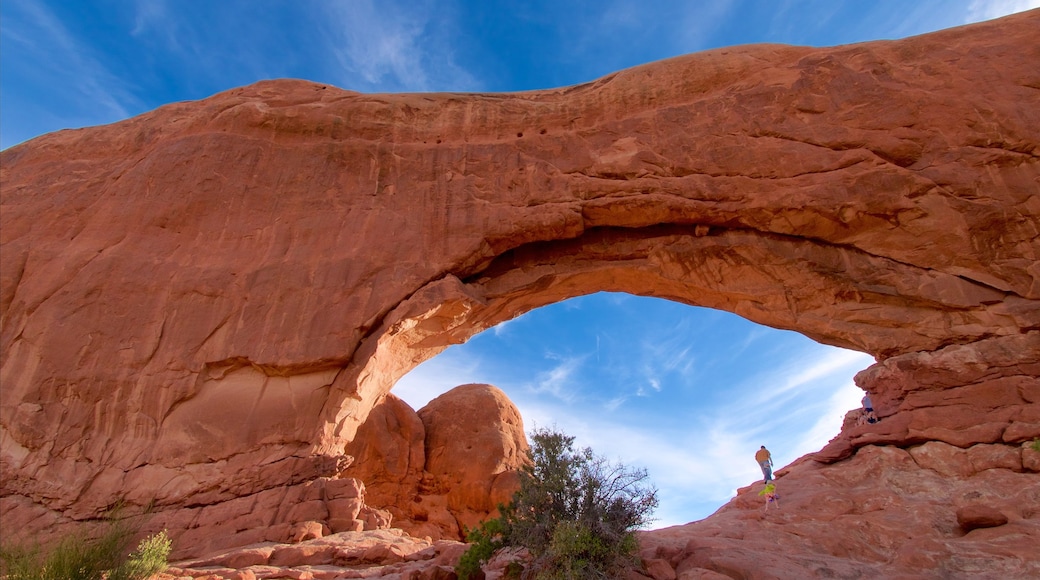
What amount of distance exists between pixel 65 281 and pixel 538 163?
34.8 feet

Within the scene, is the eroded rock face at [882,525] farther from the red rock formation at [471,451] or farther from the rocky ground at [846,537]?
the red rock formation at [471,451]

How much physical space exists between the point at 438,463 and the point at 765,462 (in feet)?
37.3

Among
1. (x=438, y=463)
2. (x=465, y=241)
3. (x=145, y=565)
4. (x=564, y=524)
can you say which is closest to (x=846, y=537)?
(x=564, y=524)

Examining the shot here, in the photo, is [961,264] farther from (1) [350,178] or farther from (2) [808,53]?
(1) [350,178]

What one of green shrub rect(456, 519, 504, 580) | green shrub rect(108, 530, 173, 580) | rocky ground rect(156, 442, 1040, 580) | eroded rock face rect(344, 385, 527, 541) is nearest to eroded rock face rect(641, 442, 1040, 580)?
rocky ground rect(156, 442, 1040, 580)

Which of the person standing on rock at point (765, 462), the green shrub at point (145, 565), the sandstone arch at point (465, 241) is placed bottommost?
the green shrub at point (145, 565)

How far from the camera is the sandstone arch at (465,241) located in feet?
38.0

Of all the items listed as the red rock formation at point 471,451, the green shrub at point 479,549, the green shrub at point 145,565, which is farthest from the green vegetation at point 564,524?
the red rock formation at point 471,451

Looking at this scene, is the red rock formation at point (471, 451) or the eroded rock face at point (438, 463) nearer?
the eroded rock face at point (438, 463)

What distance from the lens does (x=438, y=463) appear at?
65.9ft

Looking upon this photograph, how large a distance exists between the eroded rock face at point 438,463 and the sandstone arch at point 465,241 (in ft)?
21.0

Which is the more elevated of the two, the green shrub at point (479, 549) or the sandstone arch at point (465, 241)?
the sandstone arch at point (465, 241)

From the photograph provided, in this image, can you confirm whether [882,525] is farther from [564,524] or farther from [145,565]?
[145,565]

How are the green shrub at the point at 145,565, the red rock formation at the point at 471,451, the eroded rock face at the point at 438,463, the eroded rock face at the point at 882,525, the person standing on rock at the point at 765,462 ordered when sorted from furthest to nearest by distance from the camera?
the red rock formation at the point at 471,451 → the eroded rock face at the point at 438,463 → the person standing on rock at the point at 765,462 → the eroded rock face at the point at 882,525 → the green shrub at the point at 145,565
